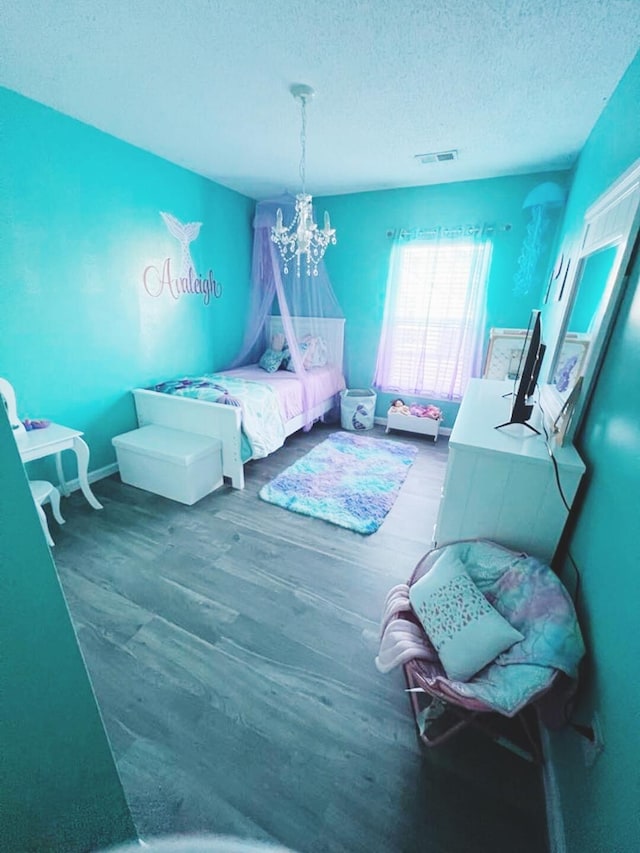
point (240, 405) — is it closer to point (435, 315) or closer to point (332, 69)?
point (332, 69)

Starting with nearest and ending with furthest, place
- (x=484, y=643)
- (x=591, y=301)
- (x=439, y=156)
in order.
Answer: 1. (x=484, y=643)
2. (x=591, y=301)
3. (x=439, y=156)

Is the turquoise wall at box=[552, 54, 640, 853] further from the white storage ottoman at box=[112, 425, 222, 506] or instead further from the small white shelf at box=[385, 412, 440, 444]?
the small white shelf at box=[385, 412, 440, 444]

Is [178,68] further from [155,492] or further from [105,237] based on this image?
[155,492]

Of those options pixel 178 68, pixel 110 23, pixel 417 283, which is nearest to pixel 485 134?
pixel 417 283

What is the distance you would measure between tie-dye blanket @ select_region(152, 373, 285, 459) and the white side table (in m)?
0.86

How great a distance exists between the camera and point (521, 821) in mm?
1029

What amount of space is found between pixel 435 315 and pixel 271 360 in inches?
75.8

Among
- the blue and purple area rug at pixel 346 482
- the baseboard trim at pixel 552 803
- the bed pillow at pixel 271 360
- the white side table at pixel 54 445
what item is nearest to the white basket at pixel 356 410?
the blue and purple area rug at pixel 346 482

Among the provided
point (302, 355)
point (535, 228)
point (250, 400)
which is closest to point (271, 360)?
point (302, 355)

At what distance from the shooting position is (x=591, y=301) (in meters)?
1.48

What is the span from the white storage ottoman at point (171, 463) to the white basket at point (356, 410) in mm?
1814

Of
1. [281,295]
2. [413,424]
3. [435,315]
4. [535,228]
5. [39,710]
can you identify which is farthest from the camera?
[413,424]

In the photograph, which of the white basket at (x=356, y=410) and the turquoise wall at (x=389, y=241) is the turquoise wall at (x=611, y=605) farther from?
the white basket at (x=356, y=410)

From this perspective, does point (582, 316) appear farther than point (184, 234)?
No
